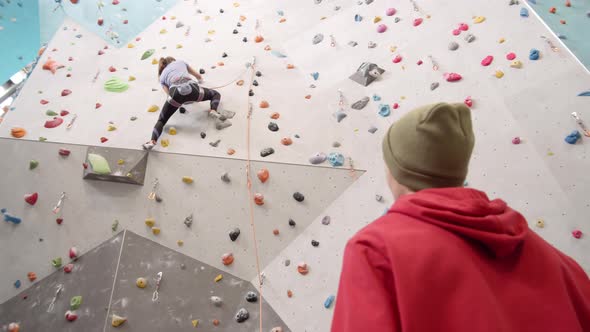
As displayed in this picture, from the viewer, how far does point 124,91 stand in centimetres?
341

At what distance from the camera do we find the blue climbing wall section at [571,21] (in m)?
2.51

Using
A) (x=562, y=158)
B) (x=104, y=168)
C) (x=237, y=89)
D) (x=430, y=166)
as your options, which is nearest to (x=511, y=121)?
(x=562, y=158)

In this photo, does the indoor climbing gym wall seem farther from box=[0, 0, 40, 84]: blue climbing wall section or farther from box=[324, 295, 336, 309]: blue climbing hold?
box=[0, 0, 40, 84]: blue climbing wall section

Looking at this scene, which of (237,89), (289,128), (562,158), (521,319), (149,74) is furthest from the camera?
(149,74)

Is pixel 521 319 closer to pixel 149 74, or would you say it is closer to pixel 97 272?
pixel 97 272

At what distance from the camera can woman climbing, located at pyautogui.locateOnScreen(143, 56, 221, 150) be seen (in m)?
2.94

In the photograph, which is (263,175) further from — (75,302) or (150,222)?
(75,302)

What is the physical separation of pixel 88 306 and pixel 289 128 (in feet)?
5.58

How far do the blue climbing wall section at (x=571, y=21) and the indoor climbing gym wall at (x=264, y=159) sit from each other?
0.01m

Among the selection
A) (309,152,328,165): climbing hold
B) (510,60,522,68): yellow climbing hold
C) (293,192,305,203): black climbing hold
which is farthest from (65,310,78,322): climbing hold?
(510,60,522,68): yellow climbing hold

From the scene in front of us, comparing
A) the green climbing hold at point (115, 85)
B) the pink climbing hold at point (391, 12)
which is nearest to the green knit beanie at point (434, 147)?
the pink climbing hold at point (391, 12)

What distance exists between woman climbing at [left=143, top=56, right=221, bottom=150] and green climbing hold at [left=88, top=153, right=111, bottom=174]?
289 millimetres

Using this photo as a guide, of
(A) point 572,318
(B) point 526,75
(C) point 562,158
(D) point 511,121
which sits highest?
(A) point 572,318

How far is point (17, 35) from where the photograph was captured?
12.5ft
